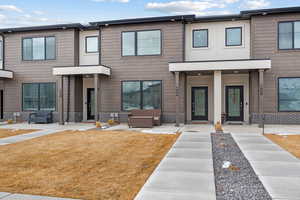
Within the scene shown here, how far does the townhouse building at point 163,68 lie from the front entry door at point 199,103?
6 cm

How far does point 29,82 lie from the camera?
15133mm

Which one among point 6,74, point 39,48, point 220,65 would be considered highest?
point 39,48

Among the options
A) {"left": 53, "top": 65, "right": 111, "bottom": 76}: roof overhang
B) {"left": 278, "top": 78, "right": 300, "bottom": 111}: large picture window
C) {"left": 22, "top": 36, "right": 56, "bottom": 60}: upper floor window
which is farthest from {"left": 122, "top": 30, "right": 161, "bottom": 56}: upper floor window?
{"left": 278, "top": 78, "right": 300, "bottom": 111}: large picture window

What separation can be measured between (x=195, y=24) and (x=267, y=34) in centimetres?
384

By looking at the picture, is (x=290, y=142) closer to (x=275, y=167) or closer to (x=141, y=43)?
(x=275, y=167)

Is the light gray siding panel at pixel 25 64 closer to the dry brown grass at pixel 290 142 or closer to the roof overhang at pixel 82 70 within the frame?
the roof overhang at pixel 82 70

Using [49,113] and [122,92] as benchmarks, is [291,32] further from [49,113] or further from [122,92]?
[49,113]

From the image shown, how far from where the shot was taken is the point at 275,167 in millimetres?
4836

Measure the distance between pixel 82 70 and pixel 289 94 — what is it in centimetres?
1110

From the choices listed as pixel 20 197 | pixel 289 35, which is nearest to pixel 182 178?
pixel 20 197

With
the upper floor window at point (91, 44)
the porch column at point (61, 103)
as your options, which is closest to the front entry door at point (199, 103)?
the upper floor window at point (91, 44)

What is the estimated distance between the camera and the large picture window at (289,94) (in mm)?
12219

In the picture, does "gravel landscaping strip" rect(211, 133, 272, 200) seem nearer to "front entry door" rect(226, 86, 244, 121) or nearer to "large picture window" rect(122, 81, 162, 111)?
"large picture window" rect(122, 81, 162, 111)

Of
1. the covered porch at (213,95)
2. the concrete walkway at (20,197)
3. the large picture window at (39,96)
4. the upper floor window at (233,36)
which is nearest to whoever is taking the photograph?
the concrete walkway at (20,197)
